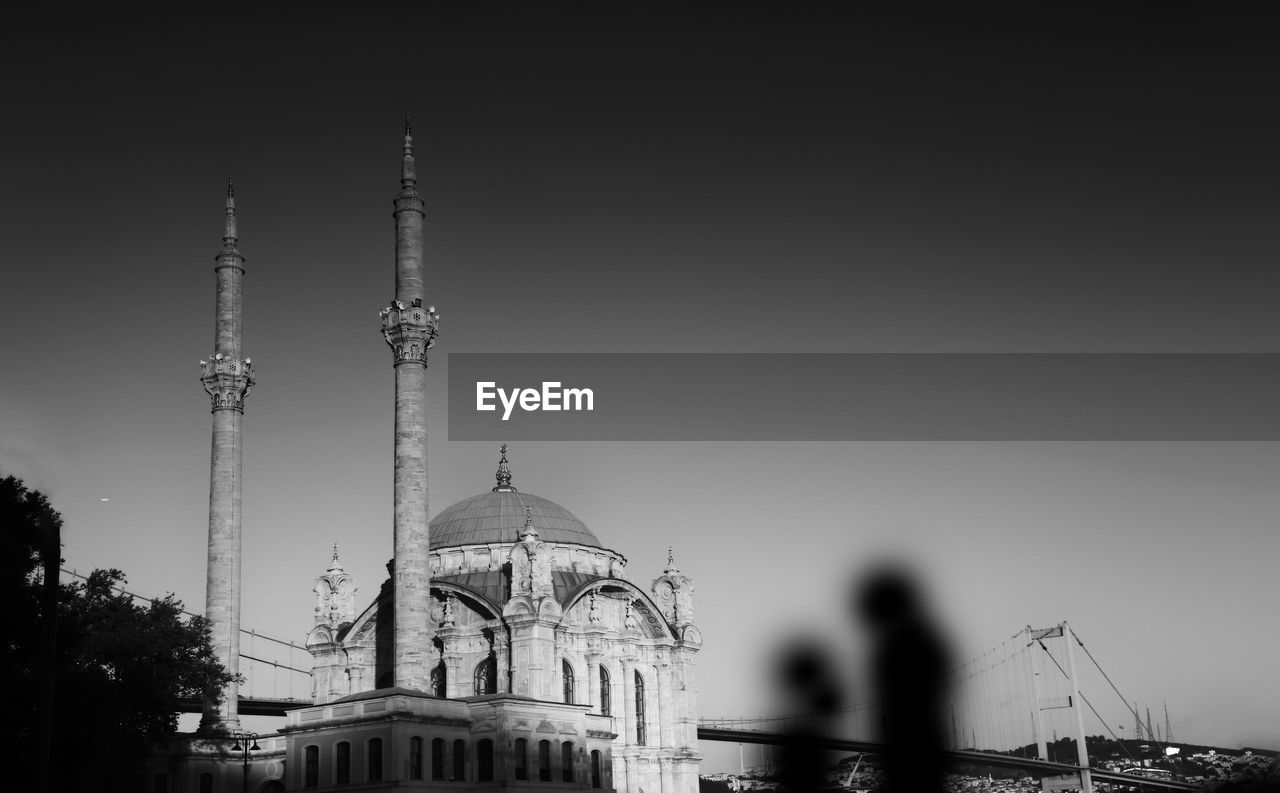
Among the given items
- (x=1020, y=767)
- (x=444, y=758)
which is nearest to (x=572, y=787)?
(x=444, y=758)

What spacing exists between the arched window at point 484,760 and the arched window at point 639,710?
15.5m

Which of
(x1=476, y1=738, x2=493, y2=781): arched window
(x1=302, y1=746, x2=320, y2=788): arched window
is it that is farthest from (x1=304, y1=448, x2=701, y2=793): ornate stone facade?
(x1=302, y1=746, x2=320, y2=788): arched window

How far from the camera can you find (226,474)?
204ft

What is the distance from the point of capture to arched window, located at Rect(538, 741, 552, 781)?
56.6 m

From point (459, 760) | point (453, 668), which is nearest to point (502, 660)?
point (453, 668)

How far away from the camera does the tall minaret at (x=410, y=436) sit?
5478 cm

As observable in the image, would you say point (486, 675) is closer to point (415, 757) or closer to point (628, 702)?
point (628, 702)

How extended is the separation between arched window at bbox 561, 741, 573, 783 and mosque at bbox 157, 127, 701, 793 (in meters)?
0.08

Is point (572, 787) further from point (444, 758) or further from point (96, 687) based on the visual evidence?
point (96, 687)

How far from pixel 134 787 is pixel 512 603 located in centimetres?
1955

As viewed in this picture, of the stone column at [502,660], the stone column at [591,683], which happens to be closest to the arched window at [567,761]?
the stone column at [502,660]

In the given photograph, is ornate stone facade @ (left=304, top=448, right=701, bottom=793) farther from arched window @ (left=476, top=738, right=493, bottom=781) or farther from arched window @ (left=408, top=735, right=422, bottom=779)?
arched window @ (left=408, top=735, right=422, bottom=779)

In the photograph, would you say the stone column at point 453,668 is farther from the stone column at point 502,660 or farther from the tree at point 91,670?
the tree at point 91,670

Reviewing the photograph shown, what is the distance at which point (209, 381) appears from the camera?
63531 mm
